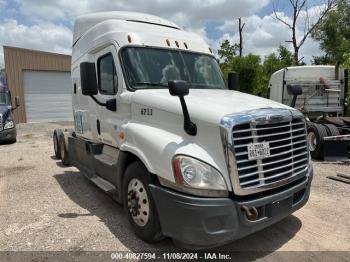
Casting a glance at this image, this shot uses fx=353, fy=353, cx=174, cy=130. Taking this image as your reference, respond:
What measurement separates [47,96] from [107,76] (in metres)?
20.2

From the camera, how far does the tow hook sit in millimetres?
3537

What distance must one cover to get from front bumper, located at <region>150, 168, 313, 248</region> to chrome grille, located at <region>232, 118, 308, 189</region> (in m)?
0.25

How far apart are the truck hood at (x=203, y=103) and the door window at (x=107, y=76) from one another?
64cm

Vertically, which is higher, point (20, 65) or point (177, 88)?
point (20, 65)

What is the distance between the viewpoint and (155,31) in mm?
5406

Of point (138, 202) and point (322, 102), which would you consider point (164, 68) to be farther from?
point (322, 102)

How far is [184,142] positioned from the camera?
3.76 m

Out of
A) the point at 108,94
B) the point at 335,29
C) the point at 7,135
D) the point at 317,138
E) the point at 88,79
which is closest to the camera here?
the point at 88,79

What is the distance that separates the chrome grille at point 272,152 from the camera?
11.6ft

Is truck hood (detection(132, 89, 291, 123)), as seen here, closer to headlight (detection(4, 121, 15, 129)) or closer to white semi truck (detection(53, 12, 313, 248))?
white semi truck (detection(53, 12, 313, 248))

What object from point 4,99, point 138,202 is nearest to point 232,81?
point 138,202

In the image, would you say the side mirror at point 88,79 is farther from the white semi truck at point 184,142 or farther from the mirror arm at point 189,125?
the mirror arm at point 189,125

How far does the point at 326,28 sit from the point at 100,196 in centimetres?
2903

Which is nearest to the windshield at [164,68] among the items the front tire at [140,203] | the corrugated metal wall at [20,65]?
the front tire at [140,203]
